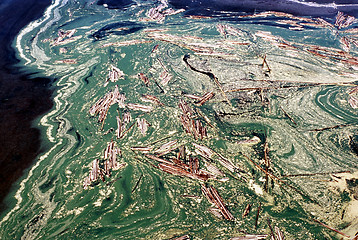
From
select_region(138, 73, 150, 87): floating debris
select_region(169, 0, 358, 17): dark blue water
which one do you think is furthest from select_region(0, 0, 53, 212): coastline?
select_region(169, 0, 358, 17): dark blue water

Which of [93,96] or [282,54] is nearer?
[93,96]

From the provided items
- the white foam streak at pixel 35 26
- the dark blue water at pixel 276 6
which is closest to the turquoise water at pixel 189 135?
the white foam streak at pixel 35 26

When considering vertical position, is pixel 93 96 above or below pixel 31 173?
above

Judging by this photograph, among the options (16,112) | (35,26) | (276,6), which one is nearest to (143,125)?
(16,112)

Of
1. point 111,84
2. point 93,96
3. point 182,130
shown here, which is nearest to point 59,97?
point 93,96

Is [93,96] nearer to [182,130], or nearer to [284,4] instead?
[182,130]

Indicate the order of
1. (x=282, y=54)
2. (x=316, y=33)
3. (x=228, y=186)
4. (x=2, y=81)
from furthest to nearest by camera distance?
1. (x=316, y=33)
2. (x=282, y=54)
3. (x=2, y=81)
4. (x=228, y=186)
